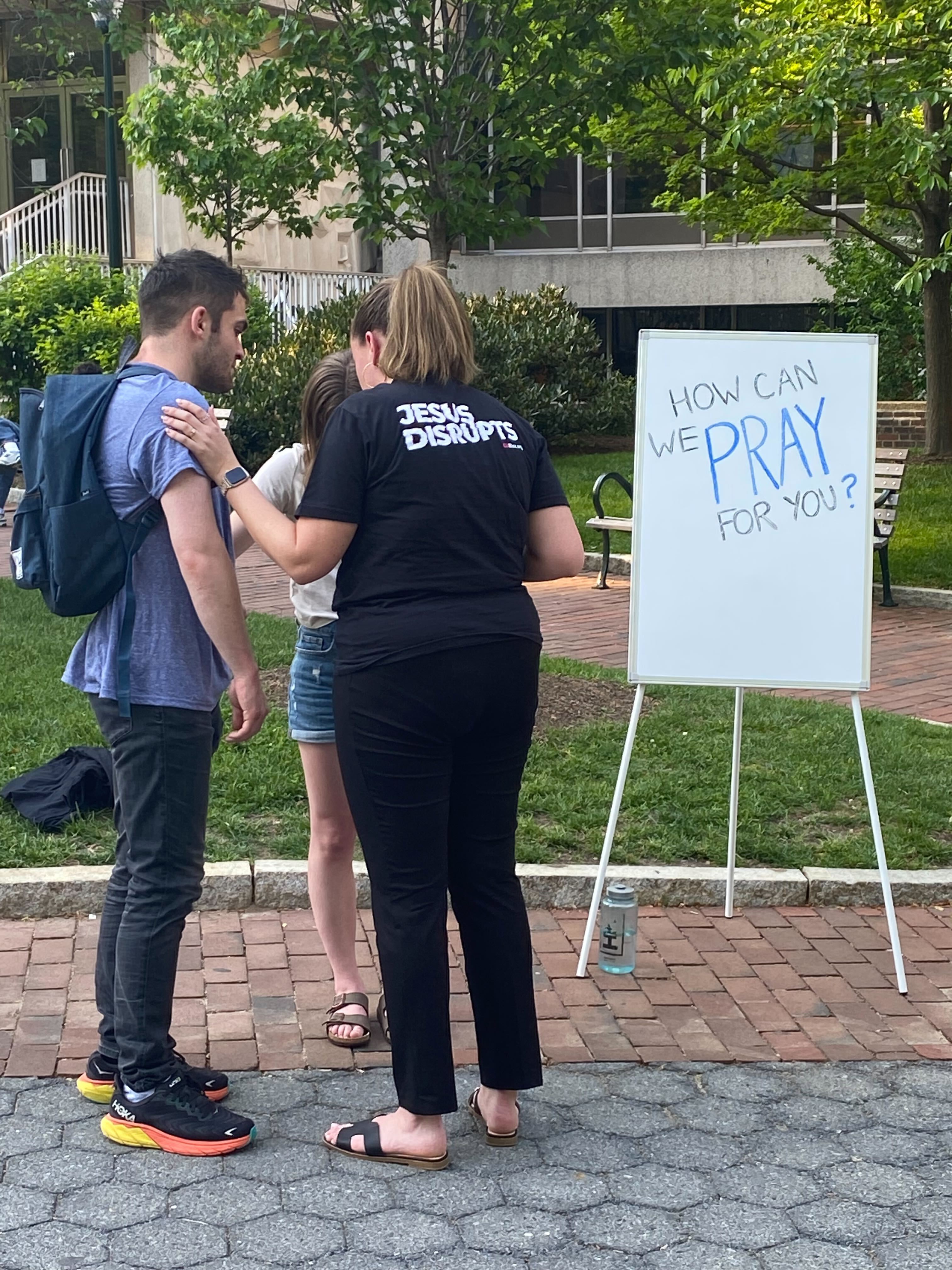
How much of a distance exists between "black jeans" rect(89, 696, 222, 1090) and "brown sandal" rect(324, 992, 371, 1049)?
2.02 feet

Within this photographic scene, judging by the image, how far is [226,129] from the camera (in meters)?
16.3

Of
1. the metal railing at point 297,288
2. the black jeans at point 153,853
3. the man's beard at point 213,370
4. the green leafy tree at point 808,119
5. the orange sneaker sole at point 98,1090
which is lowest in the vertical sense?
the orange sneaker sole at point 98,1090

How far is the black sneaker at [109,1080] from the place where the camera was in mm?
3814

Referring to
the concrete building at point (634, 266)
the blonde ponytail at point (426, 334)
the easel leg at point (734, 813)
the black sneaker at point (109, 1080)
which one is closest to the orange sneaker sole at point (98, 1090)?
the black sneaker at point (109, 1080)

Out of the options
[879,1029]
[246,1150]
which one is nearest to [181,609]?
[246,1150]

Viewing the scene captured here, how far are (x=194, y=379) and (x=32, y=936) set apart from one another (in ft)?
7.20

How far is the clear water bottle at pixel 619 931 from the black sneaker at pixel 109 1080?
1.37m

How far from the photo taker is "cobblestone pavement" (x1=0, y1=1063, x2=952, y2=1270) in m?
3.16

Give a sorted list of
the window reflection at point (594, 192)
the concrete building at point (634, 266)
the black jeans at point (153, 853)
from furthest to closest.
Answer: the window reflection at point (594, 192), the concrete building at point (634, 266), the black jeans at point (153, 853)

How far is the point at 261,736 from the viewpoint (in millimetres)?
6820

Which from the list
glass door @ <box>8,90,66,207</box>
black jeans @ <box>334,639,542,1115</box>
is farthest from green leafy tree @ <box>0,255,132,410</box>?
black jeans @ <box>334,639,542,1115</box>

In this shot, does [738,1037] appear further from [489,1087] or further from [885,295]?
[885,295]

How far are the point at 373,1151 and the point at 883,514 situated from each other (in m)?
8.59

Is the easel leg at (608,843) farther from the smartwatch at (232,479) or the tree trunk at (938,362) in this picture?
the tree trunk at (938,362)
